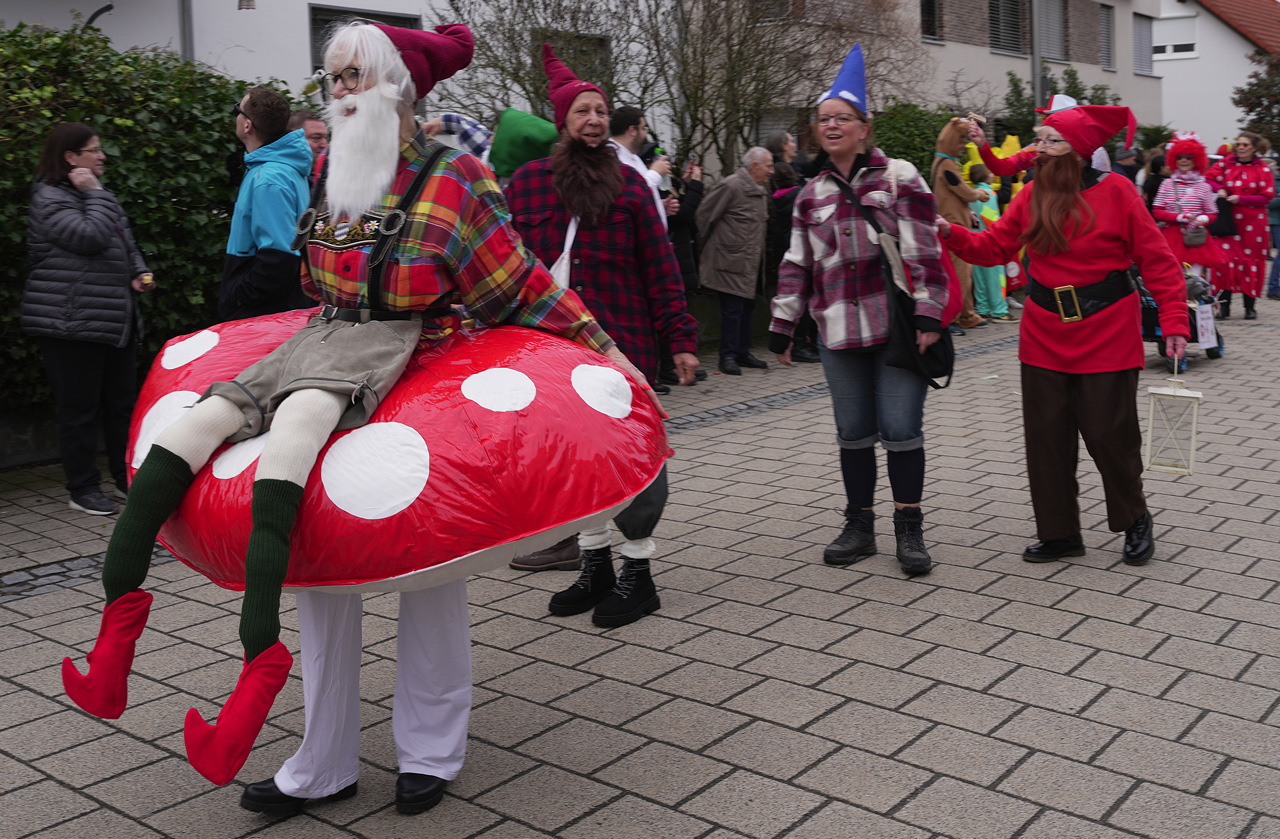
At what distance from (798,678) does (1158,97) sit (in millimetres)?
32866

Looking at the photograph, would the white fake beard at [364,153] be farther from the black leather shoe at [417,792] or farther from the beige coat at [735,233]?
the beige coat at [735,233]

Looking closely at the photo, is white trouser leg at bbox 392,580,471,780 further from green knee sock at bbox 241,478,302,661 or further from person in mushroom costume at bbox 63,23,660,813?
green knee sock at bbox 241,478,302,661

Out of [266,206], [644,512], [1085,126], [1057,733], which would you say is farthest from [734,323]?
[1057,733]

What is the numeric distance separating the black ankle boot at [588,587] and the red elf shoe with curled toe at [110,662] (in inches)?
86.0

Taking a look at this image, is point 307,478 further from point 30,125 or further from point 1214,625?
point 30,125

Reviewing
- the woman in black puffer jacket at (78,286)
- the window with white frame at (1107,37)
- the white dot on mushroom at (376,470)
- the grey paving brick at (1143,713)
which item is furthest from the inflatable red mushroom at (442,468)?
the window with white frame at (1107,37)

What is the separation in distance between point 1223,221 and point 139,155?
35.7 feet

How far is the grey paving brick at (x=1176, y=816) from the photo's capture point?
9.84 feet

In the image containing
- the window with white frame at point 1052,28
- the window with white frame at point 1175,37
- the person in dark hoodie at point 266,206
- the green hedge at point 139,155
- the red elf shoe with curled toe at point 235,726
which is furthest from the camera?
the window with white frame at point 1175,37

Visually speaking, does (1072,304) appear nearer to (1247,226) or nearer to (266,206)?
(266,206)

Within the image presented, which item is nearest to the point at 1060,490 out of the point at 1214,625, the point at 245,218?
the point at 1214,625

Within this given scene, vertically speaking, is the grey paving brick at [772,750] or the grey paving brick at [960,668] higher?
the grey paving brick at [960,668]

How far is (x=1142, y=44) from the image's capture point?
105 feet

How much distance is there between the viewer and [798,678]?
13.3 feet
